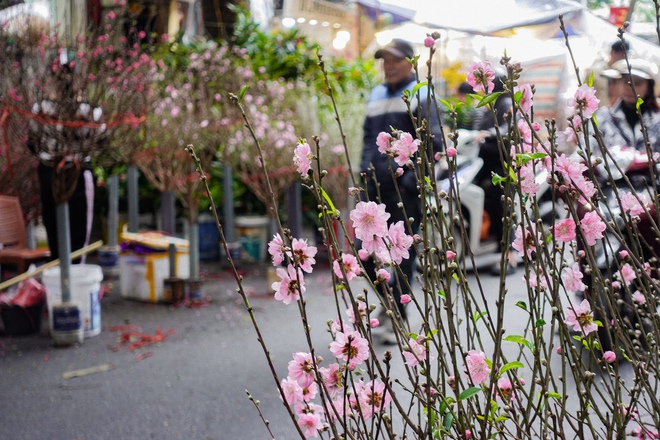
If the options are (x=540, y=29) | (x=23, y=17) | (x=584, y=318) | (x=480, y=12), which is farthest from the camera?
(x=540, y=29)

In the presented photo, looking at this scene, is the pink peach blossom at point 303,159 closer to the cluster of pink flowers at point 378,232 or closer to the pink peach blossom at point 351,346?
the cluster of pink flowers at point 378,232

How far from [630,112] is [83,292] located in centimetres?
428

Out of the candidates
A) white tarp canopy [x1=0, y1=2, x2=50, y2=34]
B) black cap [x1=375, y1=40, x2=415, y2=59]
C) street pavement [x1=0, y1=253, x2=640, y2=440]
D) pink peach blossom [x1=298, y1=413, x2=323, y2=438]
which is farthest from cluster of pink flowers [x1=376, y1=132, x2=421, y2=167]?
white tarp canopy [x1=0, y1=2, x2=50, y2=34]

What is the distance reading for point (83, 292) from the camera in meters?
5.71

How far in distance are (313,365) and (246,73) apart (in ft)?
24.6

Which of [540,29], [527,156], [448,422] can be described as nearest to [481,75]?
[527,156]

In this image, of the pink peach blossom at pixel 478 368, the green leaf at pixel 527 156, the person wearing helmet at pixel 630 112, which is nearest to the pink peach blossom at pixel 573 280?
the pink peach blossom at pixel 478 368

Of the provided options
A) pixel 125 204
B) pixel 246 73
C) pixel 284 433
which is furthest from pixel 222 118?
pixel 284 433

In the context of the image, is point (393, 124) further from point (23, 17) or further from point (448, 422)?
point (448, 422)

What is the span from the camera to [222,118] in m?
8.41

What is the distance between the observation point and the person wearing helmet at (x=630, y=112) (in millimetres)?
4711

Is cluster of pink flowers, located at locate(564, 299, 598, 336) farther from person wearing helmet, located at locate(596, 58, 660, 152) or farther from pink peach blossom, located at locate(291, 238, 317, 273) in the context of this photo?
person wearing helmet, located at locate(596, 58, 660, 152)

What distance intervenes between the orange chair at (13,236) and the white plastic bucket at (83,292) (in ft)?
1.81

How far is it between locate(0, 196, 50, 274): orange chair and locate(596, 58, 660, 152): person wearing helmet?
15.7 feet
